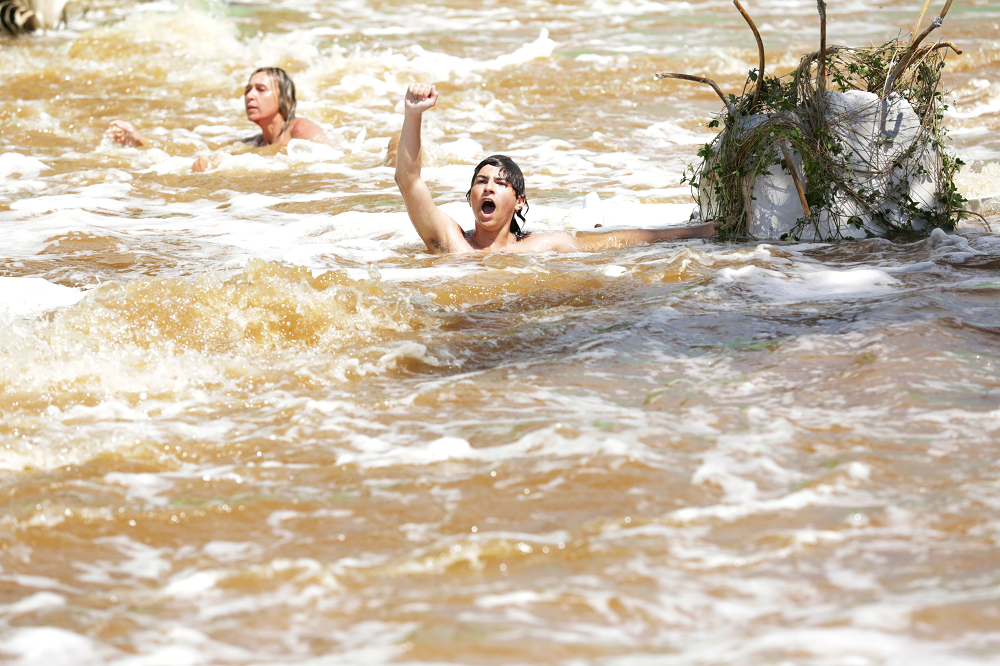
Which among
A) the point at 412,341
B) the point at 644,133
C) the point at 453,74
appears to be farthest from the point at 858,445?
the point at 453,74

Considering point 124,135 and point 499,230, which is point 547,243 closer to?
point 499,230

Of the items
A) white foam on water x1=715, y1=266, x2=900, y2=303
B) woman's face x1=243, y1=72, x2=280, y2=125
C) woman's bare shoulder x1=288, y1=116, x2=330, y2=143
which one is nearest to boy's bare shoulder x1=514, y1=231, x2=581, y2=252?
white foam on water x1=715, y1=266, x2=900, y2=303

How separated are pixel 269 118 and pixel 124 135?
145 centimetres

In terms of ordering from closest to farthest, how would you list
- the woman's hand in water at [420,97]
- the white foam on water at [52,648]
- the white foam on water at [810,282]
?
the white foam on water at [52,648] < the white foam on water at [810,282] < the woman's hand in water at [420,97]

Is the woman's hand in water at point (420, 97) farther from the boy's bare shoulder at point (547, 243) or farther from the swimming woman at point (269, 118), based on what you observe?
the swimming woman at point (269, 118)

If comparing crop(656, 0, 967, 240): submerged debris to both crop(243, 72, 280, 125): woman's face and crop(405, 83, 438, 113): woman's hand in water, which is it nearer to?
crop(405, 83, 438, 113): woman's hand in water

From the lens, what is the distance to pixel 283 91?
9.01 m

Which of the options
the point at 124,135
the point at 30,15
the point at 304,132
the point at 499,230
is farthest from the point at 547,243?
the point at 30,15

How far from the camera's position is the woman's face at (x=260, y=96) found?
29.1 feet

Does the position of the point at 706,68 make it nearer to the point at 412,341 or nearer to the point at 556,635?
the point at 412,341

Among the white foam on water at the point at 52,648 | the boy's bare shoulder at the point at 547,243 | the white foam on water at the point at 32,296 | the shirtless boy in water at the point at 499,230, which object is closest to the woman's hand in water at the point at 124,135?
the white foam on water at the point at 32,296

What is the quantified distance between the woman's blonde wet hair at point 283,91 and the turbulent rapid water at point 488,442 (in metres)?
1.95

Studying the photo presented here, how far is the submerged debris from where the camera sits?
5.58m

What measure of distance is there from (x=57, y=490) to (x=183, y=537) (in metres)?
0.51
